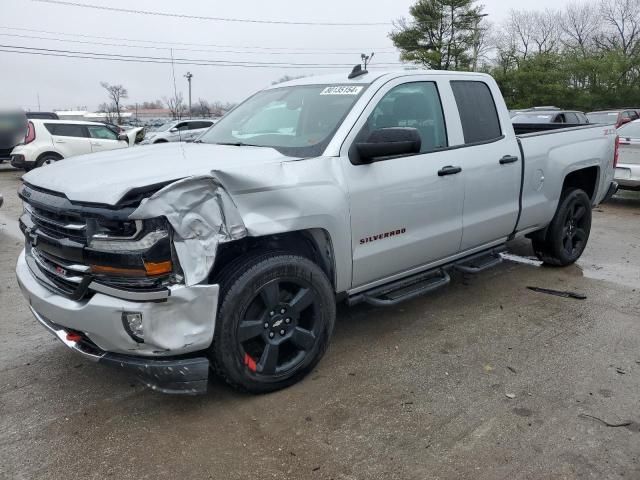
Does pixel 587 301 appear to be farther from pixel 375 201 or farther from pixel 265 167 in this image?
pixel 265 167

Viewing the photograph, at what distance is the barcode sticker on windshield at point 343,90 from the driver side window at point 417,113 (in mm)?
201

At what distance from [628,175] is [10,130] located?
16.5 meters

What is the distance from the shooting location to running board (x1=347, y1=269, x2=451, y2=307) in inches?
146

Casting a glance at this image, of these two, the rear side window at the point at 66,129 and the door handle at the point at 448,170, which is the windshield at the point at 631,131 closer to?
the door handle at the point at 448,170

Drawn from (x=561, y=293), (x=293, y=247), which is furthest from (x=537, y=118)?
(x=293, y=247)

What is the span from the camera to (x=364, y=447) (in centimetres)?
276

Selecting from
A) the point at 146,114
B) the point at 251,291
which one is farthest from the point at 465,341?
the point at 146,114

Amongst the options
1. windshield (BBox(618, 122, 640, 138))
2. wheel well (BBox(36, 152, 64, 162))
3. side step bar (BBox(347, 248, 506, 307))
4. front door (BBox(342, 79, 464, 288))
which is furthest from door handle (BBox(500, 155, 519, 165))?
wheel well (BBox(36, 152, 64, 162))

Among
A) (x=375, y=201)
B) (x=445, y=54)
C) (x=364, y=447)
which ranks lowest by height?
(x=364, y=447)

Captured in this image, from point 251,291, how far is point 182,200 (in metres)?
0.64

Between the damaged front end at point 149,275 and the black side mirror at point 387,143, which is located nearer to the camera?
the damaged front end at point 149,275

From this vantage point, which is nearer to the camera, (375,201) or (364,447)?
(364,447)

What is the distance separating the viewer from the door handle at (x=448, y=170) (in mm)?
3968

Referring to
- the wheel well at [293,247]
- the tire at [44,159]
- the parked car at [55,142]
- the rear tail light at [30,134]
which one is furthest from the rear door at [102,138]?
the wheel well at [293,247]
